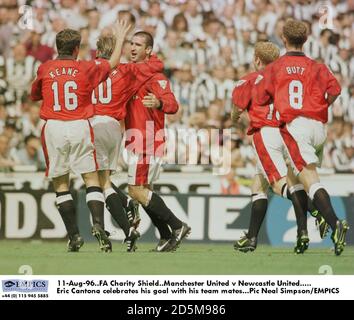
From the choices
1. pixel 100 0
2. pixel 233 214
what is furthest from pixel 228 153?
pixel 100 0

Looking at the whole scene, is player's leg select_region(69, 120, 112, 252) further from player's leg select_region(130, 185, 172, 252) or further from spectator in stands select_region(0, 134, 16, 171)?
spectator in stands select_region(0, 134, 16, 171)

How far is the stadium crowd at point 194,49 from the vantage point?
40.4 ft

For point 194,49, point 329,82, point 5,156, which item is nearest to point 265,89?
point 329,82

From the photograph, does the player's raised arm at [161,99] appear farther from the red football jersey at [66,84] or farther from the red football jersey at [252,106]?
the red football jersey at [252,106]

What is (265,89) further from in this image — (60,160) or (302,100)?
(60,160)

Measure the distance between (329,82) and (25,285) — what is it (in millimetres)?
2890

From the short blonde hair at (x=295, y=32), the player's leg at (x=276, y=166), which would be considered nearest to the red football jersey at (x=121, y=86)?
the player's leg at (x=276, y=166)

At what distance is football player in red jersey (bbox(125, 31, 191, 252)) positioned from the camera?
884cm

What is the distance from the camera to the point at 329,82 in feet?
28.0

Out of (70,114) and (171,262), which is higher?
(70,114)

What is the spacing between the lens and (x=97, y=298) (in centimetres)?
716

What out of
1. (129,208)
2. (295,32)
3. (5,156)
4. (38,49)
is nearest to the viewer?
(295,32)

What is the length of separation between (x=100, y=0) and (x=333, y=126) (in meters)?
3.48

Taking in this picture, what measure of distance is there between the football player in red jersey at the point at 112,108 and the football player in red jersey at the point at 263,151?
744mm
